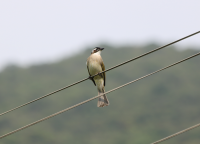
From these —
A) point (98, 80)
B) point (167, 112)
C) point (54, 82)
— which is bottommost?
point (167, 112)

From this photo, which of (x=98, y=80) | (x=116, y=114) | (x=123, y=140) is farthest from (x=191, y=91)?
(x=98, y=80)

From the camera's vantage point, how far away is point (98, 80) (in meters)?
10.7

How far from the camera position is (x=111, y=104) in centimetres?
7888

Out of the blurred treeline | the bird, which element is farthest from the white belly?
the blurred treeline

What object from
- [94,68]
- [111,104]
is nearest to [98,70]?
[94,68]

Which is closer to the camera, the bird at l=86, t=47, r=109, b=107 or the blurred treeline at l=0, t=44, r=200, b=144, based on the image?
the bird at l=86, t=47, r=109, b=107

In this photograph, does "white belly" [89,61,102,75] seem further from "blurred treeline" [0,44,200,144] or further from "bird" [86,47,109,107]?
"blurred treeline" [0,44,200,144]

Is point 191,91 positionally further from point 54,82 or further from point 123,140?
point 54,82

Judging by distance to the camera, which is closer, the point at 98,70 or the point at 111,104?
the point at 98,70

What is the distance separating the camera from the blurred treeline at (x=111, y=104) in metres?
63.8

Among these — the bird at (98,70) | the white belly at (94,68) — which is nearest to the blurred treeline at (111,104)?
the bird at (98,70)

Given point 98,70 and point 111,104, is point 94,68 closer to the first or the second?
point 98,70

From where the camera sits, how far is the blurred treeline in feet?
209

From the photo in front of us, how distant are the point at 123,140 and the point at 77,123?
39.2 feet
